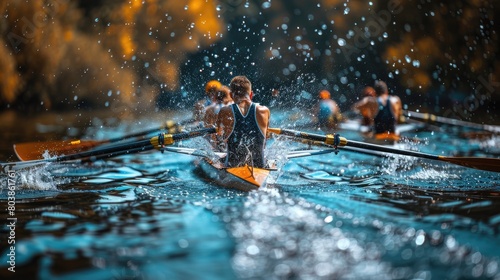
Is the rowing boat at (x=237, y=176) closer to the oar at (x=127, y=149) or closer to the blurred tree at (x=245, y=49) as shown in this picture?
the oar at (x=127, y=149)

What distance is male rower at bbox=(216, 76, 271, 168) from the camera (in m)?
6.70

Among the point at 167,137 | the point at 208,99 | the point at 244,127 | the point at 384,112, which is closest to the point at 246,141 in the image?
the point at 244,127

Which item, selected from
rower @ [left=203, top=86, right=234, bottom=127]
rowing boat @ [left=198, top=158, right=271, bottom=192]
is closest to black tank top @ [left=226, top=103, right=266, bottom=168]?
rowing boat @ [left=198, top=158, right=271, bottom=192]

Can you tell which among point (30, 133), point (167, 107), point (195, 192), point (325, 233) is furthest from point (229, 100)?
point (167, 107)

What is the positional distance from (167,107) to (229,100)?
2755 centimetres

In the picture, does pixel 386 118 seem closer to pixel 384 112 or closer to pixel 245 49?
pixel 384 112

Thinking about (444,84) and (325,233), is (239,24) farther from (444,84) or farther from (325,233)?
(325,233)

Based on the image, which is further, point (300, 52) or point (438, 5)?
point (300, 52)

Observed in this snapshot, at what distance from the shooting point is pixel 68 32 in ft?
83.6

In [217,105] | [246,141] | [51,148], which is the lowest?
[51,148]

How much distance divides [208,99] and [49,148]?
3184 mm

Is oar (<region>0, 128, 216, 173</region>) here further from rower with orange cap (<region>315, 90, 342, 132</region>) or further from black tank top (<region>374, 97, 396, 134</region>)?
rower with orange cap (<region>315, 90, 342, 132</region>)

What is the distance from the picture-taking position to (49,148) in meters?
9.25

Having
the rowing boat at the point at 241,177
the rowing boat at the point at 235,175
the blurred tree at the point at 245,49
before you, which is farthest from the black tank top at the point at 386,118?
the blurred tree at the point at 245,49
